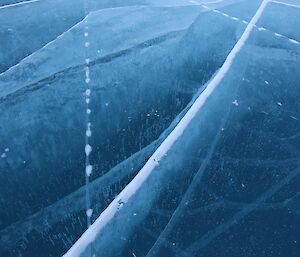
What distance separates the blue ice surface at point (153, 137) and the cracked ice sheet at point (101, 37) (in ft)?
0.06

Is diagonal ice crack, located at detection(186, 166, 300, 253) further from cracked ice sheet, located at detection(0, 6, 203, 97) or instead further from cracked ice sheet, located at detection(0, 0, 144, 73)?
cracked ice sheet, located at detection(0, 0, 144, 73)

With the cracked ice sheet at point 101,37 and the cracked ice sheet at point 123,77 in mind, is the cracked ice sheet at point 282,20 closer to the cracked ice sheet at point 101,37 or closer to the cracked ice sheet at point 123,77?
the cracked ice sheet at point 123,77

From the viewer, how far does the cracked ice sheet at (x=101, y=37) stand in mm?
3231

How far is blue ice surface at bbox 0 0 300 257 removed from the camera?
2.21 metres

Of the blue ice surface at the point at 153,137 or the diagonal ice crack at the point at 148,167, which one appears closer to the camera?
the diagonal ice crack at the point at 148,167

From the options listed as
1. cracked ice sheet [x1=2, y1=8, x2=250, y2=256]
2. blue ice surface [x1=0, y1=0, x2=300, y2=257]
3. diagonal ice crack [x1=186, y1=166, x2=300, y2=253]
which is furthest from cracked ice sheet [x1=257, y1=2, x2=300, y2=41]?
diagonal ice crack [x1=186, y1=166, x2=300, y2=253]

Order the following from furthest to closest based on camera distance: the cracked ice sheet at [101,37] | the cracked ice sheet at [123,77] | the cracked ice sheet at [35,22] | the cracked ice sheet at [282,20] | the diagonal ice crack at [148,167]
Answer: the cracked ice sheet at [282,20]
the cracked ice sheet at [35,22]
the cracked ice sheet at [101,37]
the cracked ice sheet at [123,77]
the diagonal ice crack at [148,167]

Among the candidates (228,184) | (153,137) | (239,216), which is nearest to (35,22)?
(153,137)

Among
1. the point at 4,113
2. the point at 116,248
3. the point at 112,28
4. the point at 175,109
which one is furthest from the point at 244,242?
the point at 112,28

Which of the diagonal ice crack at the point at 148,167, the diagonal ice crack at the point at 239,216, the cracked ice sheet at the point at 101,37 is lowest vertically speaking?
the diagonal ice crack at the point at 239,216

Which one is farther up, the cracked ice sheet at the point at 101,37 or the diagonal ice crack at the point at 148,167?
the cracked ice sheet at the point at 101,37

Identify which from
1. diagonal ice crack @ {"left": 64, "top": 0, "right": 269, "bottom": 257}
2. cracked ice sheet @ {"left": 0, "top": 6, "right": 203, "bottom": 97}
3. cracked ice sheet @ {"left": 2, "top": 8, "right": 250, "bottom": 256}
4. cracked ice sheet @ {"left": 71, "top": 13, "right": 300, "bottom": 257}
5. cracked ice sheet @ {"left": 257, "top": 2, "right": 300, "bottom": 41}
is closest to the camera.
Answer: diagonal ice crack @ {"left": 64, "top": 0, "right": 269, "bottom": 257}

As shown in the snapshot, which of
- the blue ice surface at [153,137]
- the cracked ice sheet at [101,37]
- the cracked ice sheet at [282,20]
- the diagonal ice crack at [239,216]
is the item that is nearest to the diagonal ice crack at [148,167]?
the blue ice surface at [153,137]

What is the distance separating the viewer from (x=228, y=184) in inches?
96.0
